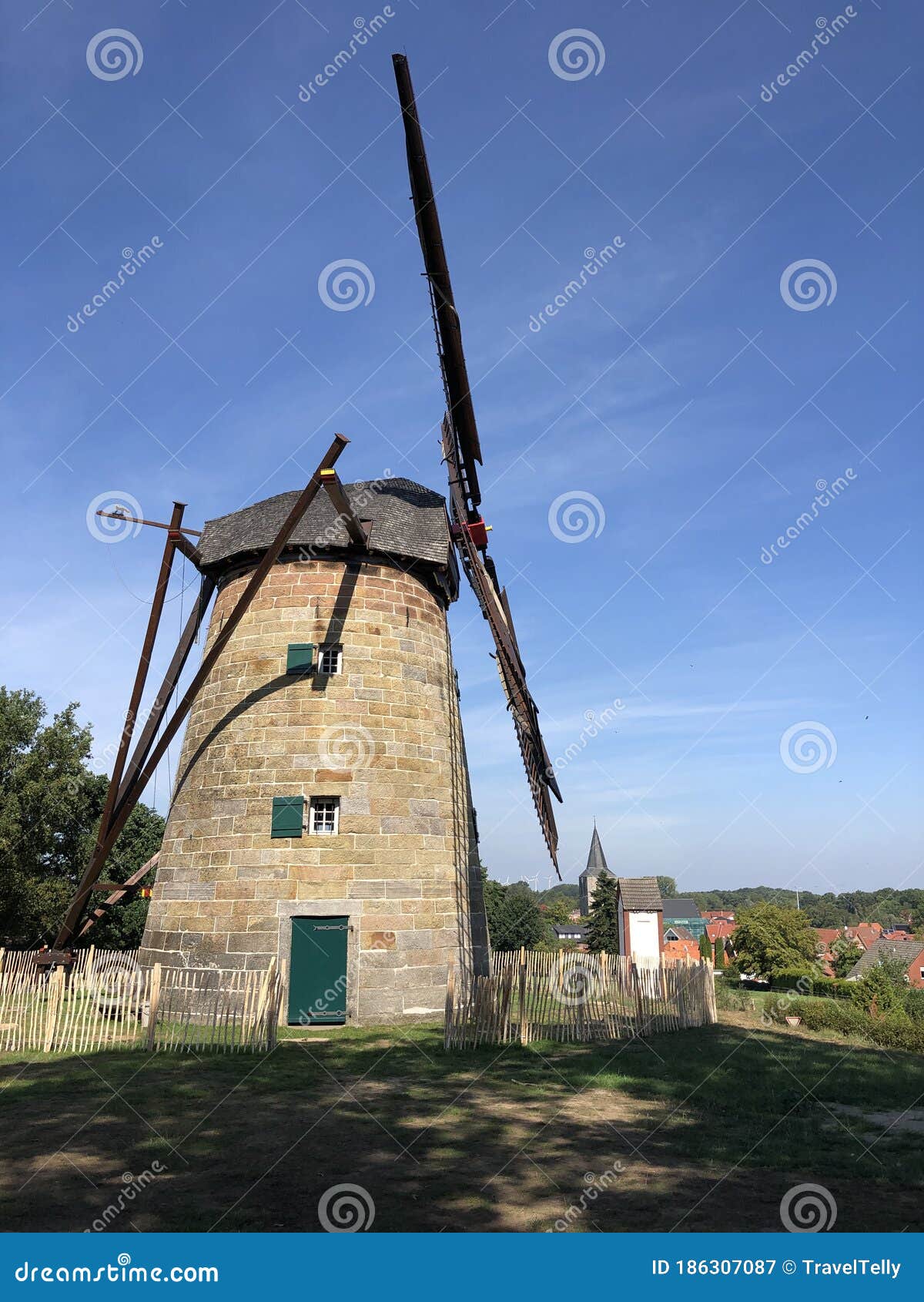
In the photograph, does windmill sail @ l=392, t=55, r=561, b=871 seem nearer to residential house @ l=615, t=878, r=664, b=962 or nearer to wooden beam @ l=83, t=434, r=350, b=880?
wooden beam @ l=83, t=434, r=350, b=880

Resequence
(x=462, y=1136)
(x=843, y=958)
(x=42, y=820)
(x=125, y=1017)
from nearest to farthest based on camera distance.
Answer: (x=462, y=1136), (x=125, y=1017), (x=42, y=820), (x=843, y=958)

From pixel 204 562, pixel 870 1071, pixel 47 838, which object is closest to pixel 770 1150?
pixel 870 1071

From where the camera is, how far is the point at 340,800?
1628cm

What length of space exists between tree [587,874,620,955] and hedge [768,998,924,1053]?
3709cm

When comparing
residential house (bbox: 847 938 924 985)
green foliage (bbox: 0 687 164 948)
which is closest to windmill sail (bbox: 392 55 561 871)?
green foliage (bbox: 0 687 164 948)

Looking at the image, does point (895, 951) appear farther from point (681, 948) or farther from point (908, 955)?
point (681, 948)

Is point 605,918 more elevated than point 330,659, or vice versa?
point 330,659

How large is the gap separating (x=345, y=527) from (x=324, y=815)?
6.25 meters

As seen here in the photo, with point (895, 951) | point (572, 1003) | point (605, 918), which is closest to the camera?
point (572, 1003)

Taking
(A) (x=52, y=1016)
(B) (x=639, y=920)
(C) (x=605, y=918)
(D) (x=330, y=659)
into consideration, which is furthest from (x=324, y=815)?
(C) (x=605, y=918)

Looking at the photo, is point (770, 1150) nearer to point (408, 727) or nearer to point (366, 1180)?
point (366, 1180)

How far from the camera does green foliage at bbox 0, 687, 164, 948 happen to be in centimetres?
2925

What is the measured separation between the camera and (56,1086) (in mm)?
10750

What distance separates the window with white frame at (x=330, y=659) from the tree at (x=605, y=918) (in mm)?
44948
